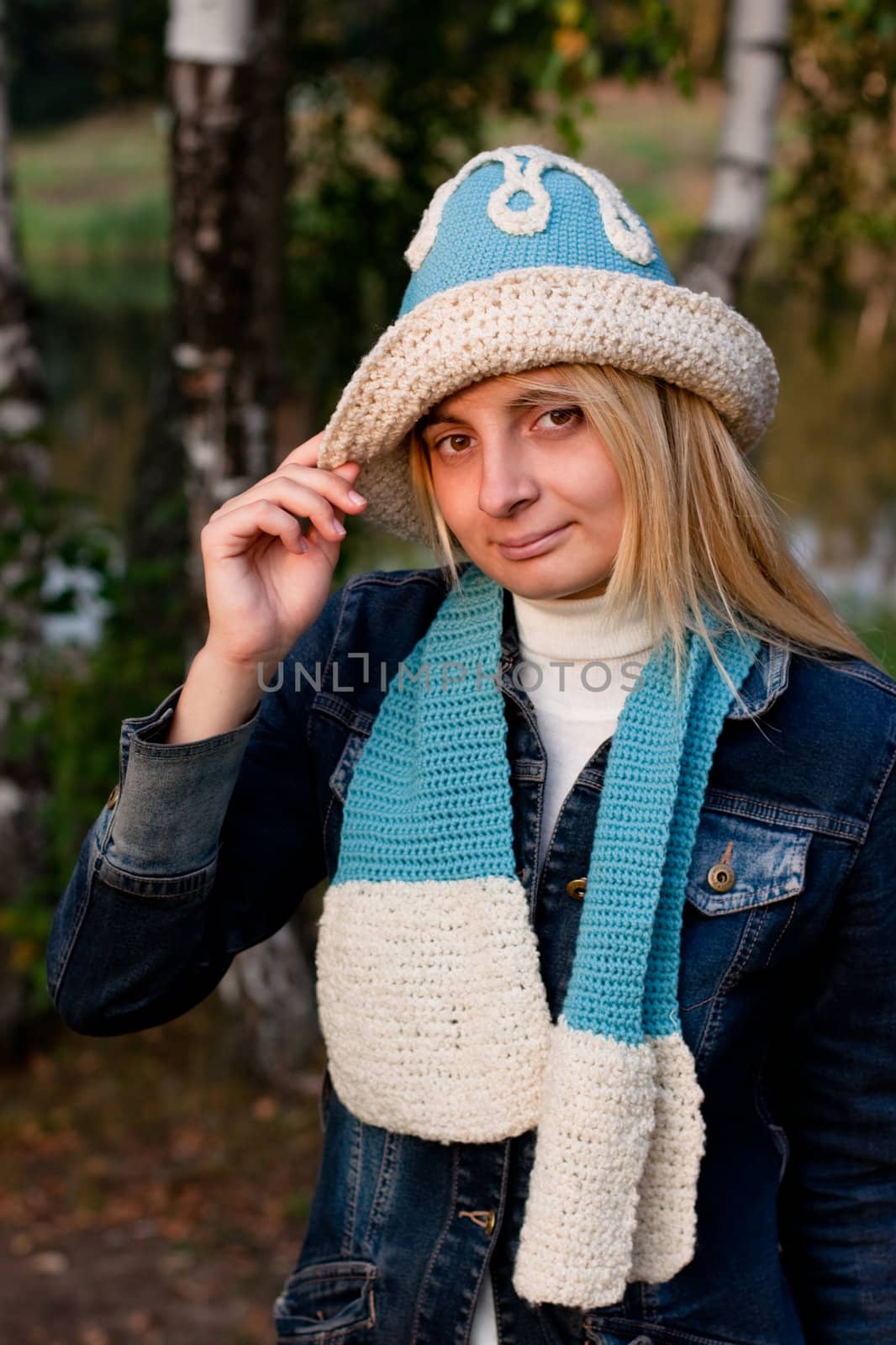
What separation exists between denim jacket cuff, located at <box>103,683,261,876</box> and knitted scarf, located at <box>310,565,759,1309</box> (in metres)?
0.21

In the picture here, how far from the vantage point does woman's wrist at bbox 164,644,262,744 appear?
151cm

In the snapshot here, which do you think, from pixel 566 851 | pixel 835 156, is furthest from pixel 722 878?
pixel 835 156

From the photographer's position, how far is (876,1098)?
5.20ft

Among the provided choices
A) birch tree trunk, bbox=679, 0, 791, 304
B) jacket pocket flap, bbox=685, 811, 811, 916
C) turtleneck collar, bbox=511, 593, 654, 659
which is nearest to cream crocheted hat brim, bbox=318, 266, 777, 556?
turtleneck collar, bbox=511, 593, 654, 659

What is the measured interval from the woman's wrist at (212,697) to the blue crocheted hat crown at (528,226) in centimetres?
47

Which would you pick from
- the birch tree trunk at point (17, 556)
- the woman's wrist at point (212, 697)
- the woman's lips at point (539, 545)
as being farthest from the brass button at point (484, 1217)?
the birch tree trunk at point (17, 556)

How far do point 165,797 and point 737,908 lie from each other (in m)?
0.65

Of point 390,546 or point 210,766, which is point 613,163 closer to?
point 390,546

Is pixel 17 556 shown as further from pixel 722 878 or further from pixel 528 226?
pixel 722 878

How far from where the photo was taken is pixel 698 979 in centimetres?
155

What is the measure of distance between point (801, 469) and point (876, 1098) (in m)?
10.4

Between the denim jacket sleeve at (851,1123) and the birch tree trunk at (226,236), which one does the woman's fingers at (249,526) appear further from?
the birch tree trunk at (226,236)

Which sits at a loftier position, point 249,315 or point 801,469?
point 249,315

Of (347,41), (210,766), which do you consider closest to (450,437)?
(210,766)
